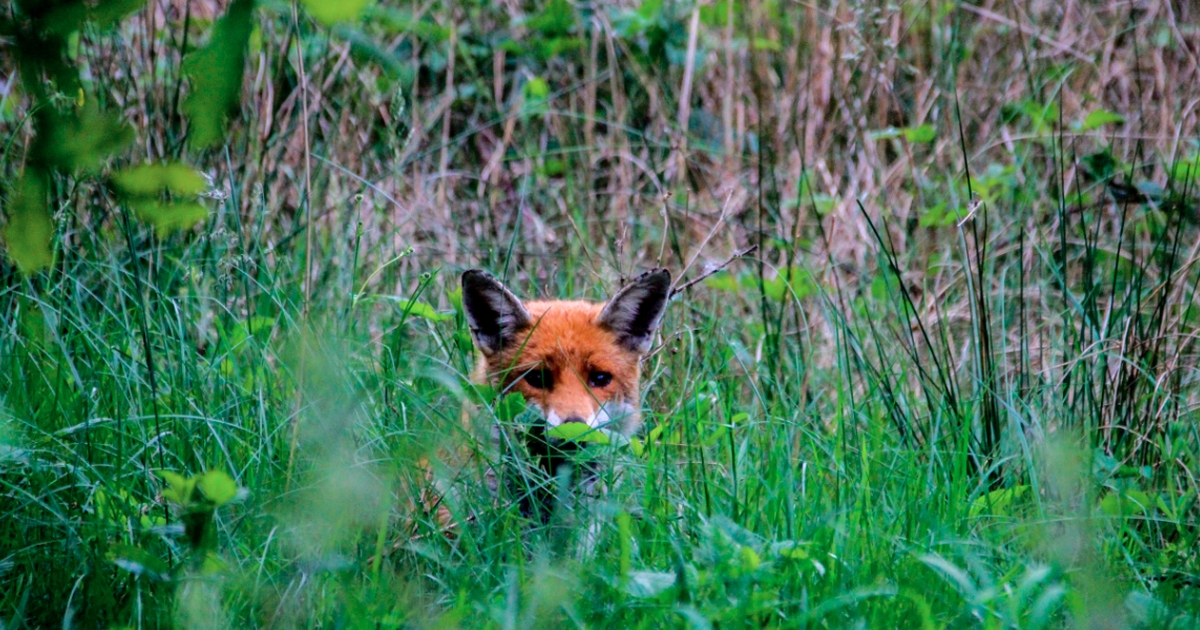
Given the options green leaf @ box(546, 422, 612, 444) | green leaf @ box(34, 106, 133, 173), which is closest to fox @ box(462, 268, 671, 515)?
green leaf @ box(546, 422, 612, 444)

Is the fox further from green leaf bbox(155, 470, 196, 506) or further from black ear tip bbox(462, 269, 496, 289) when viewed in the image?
green leaf bbox(155, 470, 196, 506)

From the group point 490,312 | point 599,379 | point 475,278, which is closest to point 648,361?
point 599,379

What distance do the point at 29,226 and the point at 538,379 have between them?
2591 millimetres

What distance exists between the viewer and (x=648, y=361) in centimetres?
455

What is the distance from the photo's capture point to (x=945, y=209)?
19.4 feet

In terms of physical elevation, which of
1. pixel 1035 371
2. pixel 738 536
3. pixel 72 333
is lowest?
pixel 1035 371

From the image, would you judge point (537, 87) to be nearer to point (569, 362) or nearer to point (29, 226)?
point (569, 362)

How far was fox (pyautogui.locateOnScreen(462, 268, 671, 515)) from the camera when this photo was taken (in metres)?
3.88

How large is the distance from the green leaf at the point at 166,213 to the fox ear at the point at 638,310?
233cm

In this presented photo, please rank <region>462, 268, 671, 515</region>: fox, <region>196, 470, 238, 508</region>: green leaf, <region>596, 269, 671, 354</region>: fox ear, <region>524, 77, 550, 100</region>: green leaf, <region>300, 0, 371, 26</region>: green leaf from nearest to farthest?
1. <region>300, 0, 371, 26</region>: green leaf
2. <region>196, 470, 238, 508</region>: green leaf
3. <region>462, 268, 671, 515</region>: fox
4. <region>596, 269, 671, 354</region>: fox ear
5. <region>524, 77, 550, 100</region>: green leaf

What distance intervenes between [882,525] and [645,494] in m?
0.70

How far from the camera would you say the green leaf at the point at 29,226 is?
160 cm

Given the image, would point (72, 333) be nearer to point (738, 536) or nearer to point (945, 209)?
point (738, 536)

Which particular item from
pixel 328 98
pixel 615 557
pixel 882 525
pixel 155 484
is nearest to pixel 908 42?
pixel 328 98
